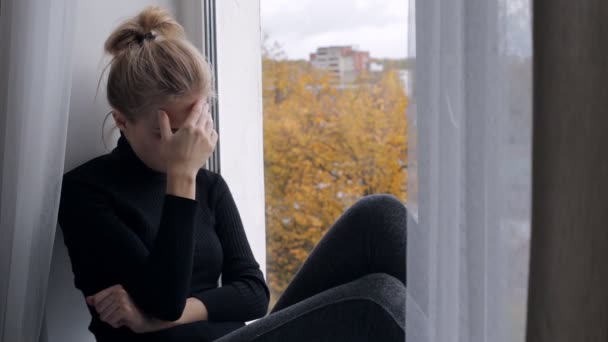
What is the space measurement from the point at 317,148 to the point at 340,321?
97 cm

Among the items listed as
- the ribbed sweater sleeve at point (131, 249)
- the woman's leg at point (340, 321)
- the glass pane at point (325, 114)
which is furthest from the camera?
Answer: the glass pane at point (325, 114)

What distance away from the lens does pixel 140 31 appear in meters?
1.28

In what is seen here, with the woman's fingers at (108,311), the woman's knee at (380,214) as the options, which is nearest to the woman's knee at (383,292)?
the woman's knee at (380,214)

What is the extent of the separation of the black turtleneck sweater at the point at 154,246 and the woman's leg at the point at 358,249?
112mm

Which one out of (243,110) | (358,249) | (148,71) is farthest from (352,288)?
(243,110)

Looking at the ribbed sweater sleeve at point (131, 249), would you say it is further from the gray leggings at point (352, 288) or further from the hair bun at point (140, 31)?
the hair bun at point (140, 31)

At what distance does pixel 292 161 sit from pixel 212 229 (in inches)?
25.1

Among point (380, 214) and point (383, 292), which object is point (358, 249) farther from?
point (383, 292)

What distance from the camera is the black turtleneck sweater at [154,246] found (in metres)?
1.13

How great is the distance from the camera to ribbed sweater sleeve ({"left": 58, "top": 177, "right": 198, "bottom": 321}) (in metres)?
1.12

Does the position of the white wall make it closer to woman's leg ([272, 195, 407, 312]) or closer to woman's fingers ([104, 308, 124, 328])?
woman's leg ([272, 195, 407, 312])

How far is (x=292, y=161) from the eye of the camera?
1948 mm

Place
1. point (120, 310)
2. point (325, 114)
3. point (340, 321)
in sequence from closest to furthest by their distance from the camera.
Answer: point (340, 321) < point (120, 310) < point (325, 114)

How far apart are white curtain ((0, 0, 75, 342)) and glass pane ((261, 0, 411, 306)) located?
30.1 inches
